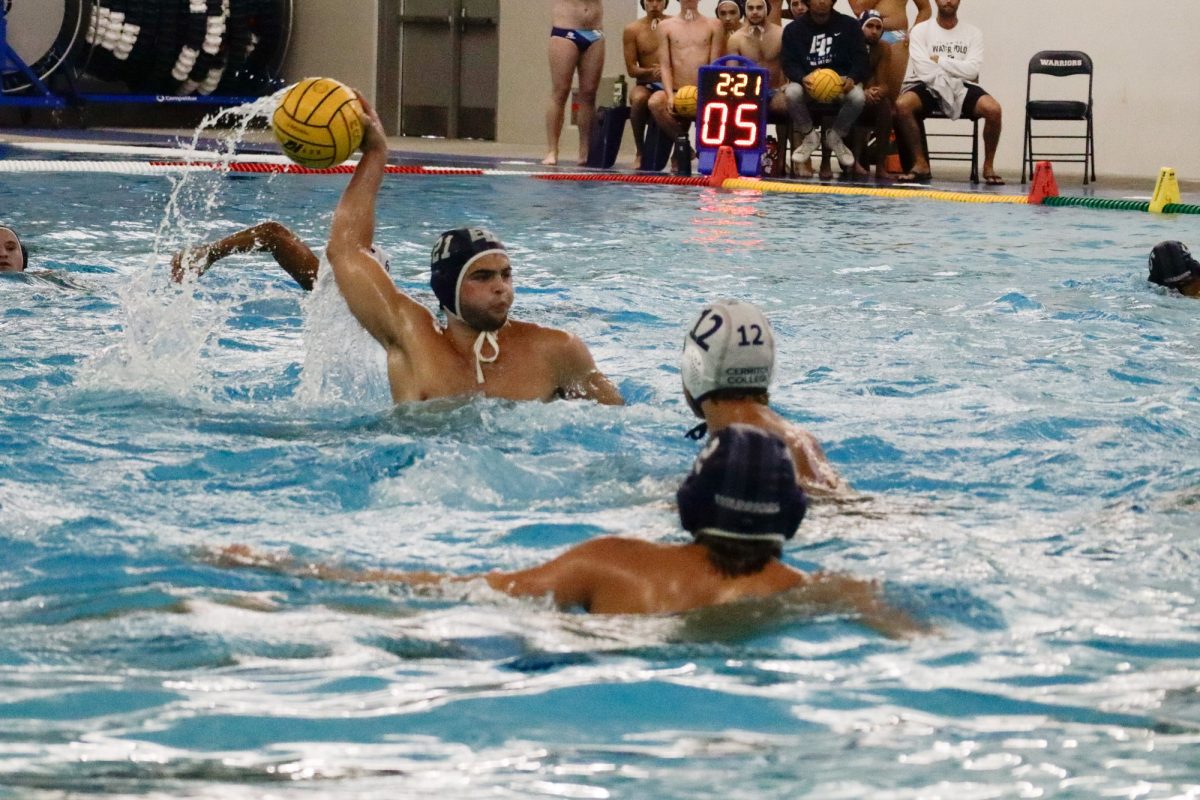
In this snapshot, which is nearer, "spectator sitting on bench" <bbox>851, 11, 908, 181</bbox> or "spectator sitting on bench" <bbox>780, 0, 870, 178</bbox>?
"spectator sitting on bench" <bbox>780, 0, 870, 178</bbox>

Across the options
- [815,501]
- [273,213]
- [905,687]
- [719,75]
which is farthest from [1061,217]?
[905,687]

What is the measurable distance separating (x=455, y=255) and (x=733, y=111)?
10.7 meters

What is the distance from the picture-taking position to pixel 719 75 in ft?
48.2

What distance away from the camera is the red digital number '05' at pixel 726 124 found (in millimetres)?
14875

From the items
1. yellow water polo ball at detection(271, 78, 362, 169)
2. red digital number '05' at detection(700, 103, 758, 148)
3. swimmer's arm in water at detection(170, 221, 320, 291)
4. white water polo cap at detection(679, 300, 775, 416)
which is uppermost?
red digital number '05' at detection(700, 103, 758, 148)

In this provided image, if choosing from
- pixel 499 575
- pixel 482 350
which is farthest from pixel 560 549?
pixel 482 350

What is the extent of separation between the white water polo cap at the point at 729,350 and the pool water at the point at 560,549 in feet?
1.15

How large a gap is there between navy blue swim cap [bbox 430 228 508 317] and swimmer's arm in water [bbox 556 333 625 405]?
0.37 meters

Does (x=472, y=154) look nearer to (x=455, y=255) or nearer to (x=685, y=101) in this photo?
(x=685, y=101)

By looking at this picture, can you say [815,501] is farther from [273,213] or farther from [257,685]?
[273,213]

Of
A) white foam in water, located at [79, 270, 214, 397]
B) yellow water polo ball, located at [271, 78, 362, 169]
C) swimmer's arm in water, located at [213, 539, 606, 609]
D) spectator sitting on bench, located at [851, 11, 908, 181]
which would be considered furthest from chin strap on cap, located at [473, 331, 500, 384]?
spectator sitting on bench, located at [851, 11, 908, 181]

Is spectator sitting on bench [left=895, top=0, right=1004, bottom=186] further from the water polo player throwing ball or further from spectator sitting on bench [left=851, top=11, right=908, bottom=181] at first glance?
the water polo player throwing ball

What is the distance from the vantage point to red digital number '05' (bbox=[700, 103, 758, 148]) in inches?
586

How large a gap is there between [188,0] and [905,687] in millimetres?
19089
